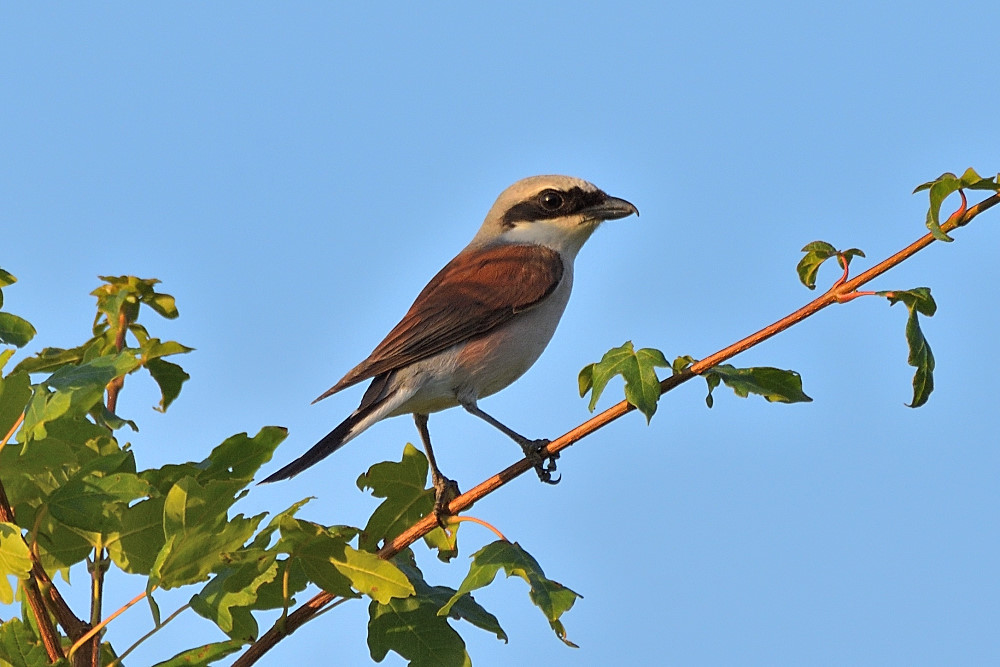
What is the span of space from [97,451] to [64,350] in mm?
664

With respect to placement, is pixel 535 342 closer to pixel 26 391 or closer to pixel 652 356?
pixel 652 356

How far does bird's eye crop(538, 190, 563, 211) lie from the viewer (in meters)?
6.33

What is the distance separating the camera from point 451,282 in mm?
5598

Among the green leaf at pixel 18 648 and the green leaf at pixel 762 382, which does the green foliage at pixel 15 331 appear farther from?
the green leaf at pixel 762 382

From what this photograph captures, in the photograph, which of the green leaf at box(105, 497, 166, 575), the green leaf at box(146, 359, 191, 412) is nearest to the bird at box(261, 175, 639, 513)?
the green leaf at box(146, 359, 191, 412)

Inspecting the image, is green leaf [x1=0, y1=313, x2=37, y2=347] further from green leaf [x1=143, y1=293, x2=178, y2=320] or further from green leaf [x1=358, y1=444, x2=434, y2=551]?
green leaf [x1=358, y1=444, x2=434, y2=551]

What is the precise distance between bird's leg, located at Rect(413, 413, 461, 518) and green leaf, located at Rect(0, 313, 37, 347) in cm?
117

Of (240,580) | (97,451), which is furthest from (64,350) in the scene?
(240,580)

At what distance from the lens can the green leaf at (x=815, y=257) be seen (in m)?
3.00

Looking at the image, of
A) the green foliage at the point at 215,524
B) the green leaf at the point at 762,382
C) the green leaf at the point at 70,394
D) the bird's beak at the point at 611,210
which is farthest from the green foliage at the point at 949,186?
the bird's beak at the point at 611,210

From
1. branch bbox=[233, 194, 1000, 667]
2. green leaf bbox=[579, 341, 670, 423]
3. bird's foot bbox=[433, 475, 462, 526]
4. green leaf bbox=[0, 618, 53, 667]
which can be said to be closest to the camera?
green leaf bbox=[0, 618, 53, 667]

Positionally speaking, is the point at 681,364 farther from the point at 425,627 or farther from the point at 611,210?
the point at 611,210

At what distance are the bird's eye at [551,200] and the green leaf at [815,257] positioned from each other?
3287 millimetres

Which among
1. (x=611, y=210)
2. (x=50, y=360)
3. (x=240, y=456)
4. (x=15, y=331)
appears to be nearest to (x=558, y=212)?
(x=611, y=210)
